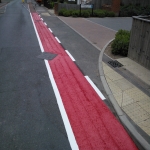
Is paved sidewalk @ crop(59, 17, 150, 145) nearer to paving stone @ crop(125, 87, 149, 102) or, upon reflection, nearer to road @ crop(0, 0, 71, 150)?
paving stone @ crop(125, 87, 149, 102)

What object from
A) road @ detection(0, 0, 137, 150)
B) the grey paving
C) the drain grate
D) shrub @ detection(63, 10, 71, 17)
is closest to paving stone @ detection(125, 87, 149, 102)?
road @ detection(0, 0, 137, 150)

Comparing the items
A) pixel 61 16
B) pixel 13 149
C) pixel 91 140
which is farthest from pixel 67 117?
pixel 61 16

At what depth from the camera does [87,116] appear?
15.2ft

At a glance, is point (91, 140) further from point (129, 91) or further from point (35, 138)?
point (129, 91)

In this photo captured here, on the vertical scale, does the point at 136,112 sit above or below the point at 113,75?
below

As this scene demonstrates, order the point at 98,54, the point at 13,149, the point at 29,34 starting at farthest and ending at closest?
the point at 29,34
the point at 98,54
the point at 13,149

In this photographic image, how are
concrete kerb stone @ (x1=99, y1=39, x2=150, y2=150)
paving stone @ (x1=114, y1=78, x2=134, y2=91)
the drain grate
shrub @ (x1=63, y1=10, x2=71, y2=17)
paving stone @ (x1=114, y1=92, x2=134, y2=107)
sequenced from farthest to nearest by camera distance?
1. shrub @ (x1=63, y1=10, x2=71, y2=17)
2. the drain grate
3. paving stone @ (x1=114, y1=78, x2=134, y2=91)
4. paving stone @ (x1=114, y1=92, x2=134, y2=107)
5. concrete kerb stone @ (x1=99, y1=39, x2=150, y2=150)

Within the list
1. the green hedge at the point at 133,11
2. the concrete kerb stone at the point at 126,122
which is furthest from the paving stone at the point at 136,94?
the green hedge at the point at 133,11

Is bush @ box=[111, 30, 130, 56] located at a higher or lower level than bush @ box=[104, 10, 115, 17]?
lower

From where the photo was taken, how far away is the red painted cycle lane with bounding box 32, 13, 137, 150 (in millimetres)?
3847

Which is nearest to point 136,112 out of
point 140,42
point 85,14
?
point 140,42

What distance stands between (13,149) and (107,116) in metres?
2.51

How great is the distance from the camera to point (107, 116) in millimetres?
4680

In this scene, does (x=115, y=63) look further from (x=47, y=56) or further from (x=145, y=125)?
(x=145, y=125)
